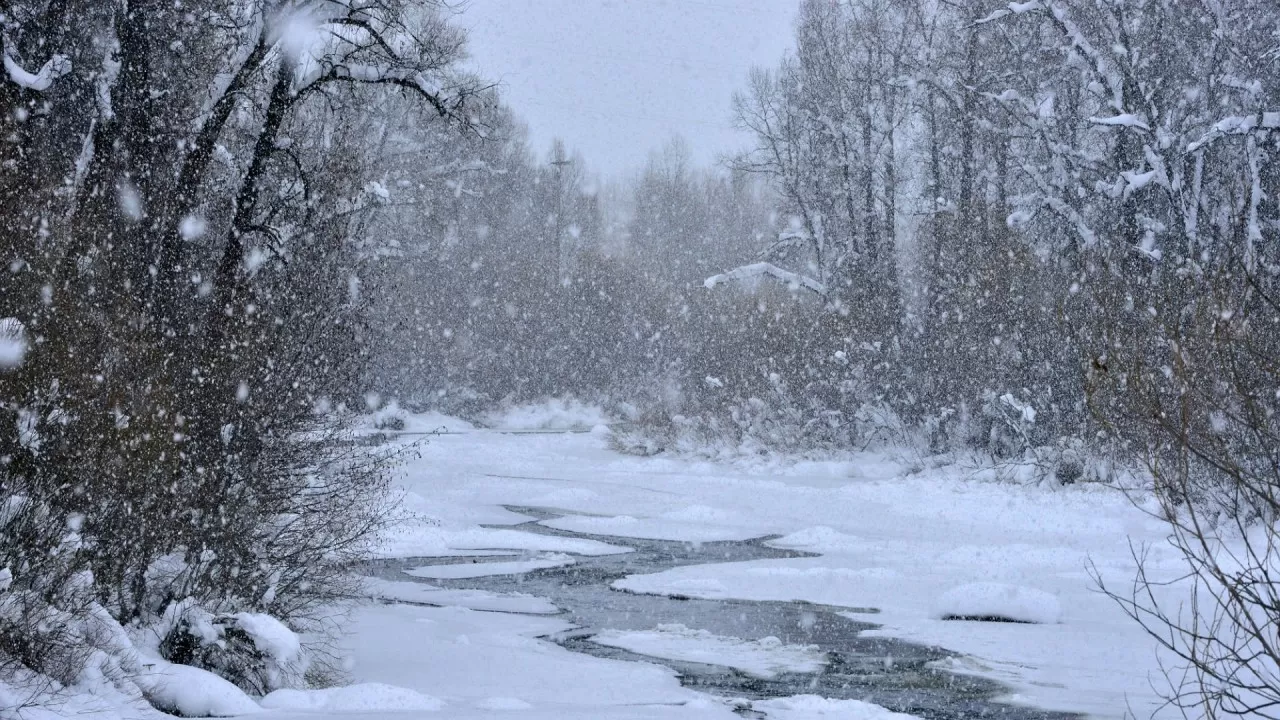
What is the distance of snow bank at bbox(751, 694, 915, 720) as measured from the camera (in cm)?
767

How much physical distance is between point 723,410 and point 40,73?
21633 millimetres

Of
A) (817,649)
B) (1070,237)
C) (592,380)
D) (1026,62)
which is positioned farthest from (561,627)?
(592,380)

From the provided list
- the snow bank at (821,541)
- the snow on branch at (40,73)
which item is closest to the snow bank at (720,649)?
the snow bank at (821,541)

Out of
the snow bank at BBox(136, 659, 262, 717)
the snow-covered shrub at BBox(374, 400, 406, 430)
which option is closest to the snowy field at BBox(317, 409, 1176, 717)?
the snow bank at BBox(136, 659, 262, 717)

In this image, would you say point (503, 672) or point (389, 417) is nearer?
point (503, 672)

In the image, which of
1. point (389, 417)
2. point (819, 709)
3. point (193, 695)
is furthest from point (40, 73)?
point (389, 417)

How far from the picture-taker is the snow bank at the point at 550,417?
43.5m

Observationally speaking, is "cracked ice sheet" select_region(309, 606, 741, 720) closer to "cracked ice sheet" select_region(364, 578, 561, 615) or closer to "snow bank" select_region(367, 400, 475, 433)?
"cracked ice sheet" select_region(364, 578, 561, 615)

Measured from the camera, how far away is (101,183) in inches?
372

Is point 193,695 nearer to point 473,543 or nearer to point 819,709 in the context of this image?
point 819,709

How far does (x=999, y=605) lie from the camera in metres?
11.6

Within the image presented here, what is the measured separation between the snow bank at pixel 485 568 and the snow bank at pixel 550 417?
26545mm

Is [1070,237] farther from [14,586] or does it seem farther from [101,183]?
[14,586]

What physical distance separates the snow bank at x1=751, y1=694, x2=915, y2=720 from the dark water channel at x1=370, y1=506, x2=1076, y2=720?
19 centimetres
